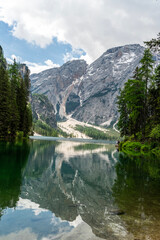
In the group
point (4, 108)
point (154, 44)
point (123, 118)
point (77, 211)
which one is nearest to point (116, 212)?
point (77, 211)

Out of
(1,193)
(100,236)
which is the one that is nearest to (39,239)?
(100,236)

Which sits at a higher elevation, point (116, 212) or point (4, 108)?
point (4, 108)

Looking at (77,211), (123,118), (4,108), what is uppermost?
(4,108)

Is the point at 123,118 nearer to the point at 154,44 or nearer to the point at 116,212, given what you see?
the point at 154,44

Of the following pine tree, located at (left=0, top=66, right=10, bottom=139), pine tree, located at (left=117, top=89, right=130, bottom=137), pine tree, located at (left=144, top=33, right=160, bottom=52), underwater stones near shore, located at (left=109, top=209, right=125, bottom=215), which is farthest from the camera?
pine tree, located at (left=117, top=89, right=130, bottom=137)

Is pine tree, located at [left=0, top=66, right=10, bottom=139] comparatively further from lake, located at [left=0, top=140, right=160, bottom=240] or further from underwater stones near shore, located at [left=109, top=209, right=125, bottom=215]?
underwater stones near shore, located at [left=109, top=209, right=125, bottom=215]

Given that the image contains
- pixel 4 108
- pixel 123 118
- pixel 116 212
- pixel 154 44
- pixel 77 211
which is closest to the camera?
pixel 116 212

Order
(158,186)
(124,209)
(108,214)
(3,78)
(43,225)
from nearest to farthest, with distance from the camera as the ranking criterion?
1. (43,225)
2. (108,214)
3. (124,209)
4. (158,186)
5. (3,78)

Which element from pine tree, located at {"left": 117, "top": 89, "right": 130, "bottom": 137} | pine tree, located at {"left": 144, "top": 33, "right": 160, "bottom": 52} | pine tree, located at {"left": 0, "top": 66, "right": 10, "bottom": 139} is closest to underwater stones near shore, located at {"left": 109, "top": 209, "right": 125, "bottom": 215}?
pine tree, located at {"left": 144, "top": 33, "right": 160, "bottom": 52}

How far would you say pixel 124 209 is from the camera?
7227mm

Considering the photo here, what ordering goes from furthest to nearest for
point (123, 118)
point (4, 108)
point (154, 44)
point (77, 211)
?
point (123, 118) < point (4, 108) < point (154, 44) < point (77, 211)

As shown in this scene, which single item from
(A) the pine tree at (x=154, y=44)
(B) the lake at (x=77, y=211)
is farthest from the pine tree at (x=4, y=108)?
(A) the pine tree at (x=154, y=44)

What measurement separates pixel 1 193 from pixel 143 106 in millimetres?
37116

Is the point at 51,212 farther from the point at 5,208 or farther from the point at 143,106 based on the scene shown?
the point at 143,106
